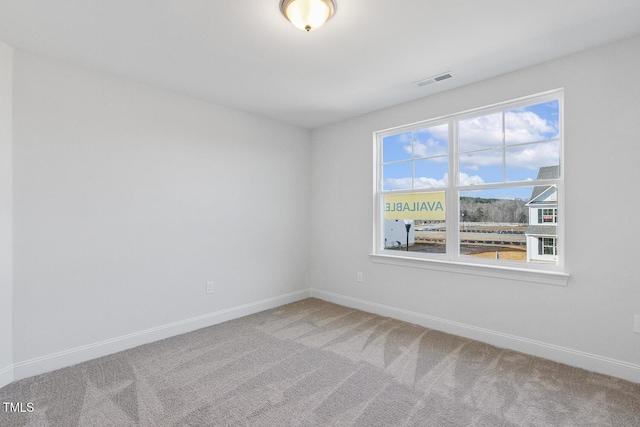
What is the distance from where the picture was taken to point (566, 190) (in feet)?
8.00

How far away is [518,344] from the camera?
8.62 ft

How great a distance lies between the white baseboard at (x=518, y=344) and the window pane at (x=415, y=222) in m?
0.73

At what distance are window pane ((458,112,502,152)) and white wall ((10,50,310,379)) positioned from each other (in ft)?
7.38

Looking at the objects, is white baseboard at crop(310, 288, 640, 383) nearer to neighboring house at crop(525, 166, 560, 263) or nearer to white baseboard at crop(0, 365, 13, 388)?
neighboring house at crop(525, 166, 560, 263)

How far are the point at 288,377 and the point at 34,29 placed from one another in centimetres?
296

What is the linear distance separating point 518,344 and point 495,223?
107cm

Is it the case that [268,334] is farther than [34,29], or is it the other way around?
[268,334]

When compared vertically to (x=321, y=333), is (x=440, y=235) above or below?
above

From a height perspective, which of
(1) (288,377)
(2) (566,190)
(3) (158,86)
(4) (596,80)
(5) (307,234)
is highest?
(3) (158,86)

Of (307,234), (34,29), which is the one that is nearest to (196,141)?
(34,29)

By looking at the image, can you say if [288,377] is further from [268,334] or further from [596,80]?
[596,80]

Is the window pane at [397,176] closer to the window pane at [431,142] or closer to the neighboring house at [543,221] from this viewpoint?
the window pane at [431,142]

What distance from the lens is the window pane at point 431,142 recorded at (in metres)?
3.23

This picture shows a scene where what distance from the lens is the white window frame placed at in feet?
8.24
